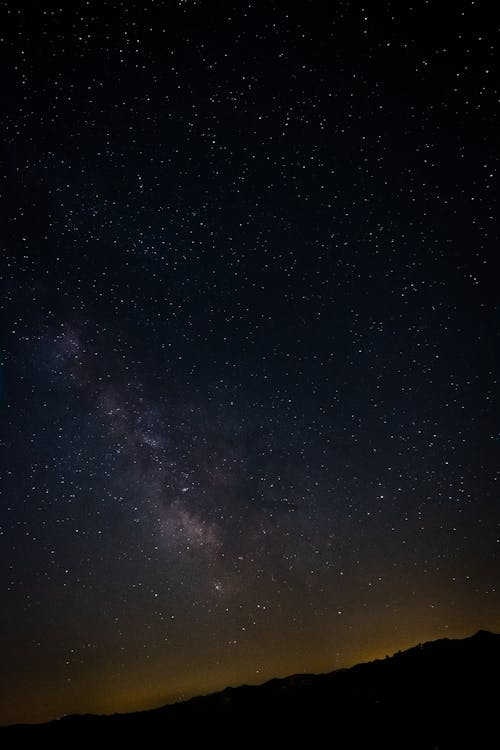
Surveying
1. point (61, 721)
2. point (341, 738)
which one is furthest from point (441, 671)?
point (61, 721)

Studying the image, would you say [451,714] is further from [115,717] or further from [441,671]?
[115,717]

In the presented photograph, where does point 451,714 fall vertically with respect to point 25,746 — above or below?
above

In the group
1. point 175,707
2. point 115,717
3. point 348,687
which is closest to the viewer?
point 348,687

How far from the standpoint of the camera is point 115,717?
2781 centimetres

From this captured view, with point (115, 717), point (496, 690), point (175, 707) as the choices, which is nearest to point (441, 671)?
point (496, 690)

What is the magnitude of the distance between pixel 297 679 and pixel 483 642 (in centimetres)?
1182

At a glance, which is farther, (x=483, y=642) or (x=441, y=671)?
(x=483, y=642)

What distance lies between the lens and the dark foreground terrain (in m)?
11.0

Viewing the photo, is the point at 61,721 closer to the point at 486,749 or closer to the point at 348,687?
the point at 348,687

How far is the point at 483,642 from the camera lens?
70.2 feet

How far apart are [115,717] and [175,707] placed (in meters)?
5.01

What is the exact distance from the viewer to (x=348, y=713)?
50.6 feet

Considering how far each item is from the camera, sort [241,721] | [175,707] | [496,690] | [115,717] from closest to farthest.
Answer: [496,690], [241,721], [175,707], [115,717]

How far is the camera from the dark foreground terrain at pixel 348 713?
11.0 metres
